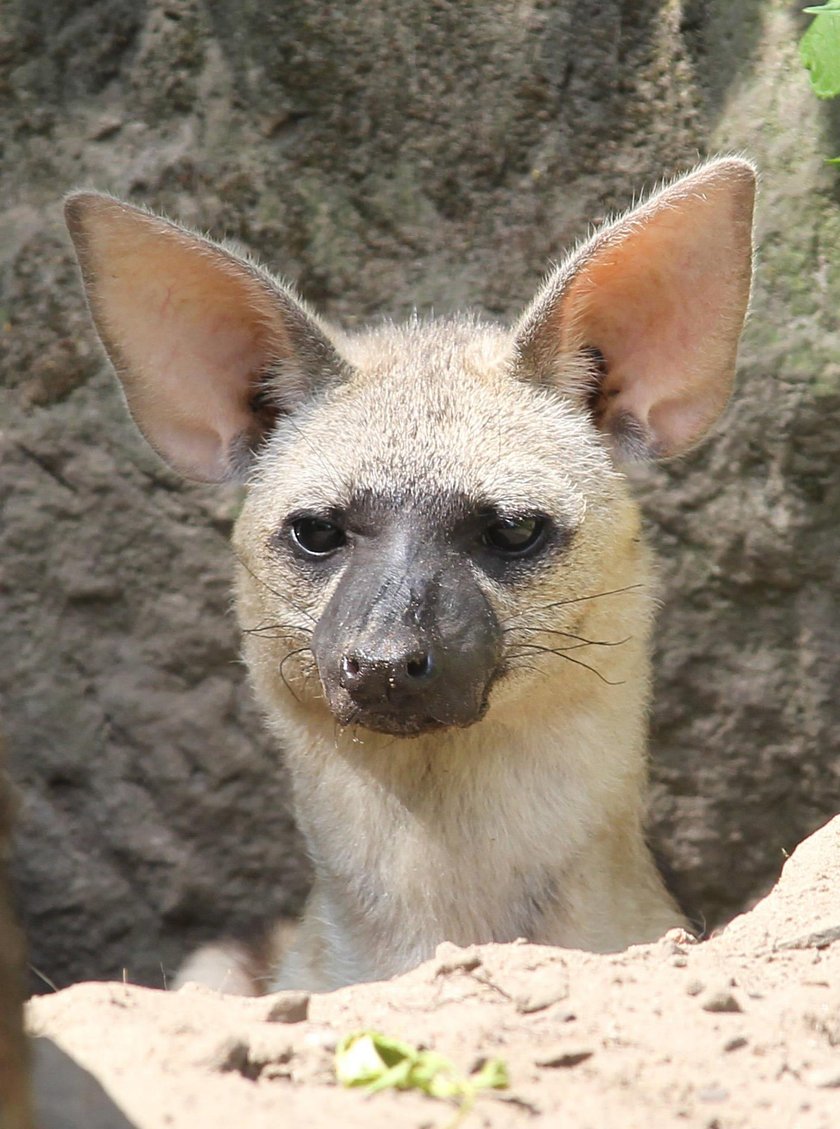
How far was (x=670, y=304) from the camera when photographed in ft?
15.9

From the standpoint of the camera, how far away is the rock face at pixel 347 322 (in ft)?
19.9

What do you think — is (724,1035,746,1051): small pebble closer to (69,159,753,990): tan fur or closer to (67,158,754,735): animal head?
(67,158,754,735): animal head

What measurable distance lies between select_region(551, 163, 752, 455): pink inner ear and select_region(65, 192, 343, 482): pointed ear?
0.93m

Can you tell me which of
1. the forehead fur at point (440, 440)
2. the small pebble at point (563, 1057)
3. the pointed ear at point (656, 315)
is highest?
the pointed ear at point (656, 315)

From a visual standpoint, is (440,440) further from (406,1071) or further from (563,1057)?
(406,1071)

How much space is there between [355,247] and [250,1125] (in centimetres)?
451

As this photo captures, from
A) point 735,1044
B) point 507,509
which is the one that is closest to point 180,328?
point 507,509

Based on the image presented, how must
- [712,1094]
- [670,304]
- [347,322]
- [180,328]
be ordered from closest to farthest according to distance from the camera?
[712,1094]
[670,304]
[180,328]
[347,322]

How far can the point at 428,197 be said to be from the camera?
6.21 meters

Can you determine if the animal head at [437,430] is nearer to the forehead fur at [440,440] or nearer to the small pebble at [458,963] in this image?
the forehead fur at [440,440]

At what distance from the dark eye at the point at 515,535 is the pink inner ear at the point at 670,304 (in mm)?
696

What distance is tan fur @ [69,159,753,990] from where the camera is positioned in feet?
15.0

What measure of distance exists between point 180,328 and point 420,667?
5.70ft

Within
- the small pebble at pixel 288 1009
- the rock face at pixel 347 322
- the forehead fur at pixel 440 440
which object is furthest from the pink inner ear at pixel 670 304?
the small pebble at pixel 288 1009
